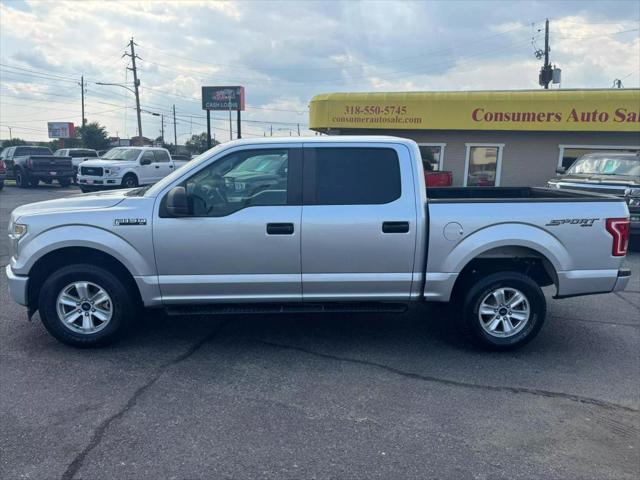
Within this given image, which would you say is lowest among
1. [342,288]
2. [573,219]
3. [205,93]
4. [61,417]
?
[61,417]

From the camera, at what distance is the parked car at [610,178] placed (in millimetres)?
9344

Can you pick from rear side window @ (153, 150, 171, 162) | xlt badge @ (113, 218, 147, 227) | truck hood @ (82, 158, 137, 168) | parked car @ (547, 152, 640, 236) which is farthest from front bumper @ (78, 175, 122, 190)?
xlt badge @ (113, 218, 147, 227)

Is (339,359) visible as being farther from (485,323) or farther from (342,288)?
(485,323)

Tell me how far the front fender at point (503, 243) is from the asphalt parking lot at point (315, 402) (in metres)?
0.91

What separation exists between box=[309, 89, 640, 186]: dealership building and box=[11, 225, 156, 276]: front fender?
555 inches

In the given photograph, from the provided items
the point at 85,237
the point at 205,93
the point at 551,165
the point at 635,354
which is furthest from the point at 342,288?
the point at 205,93

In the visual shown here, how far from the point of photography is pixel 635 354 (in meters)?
4.66

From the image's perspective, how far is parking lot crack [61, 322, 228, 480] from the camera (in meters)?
2.88

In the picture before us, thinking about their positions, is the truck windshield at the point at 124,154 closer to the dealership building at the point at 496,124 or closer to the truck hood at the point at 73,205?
the dealership building at the point at 496,124

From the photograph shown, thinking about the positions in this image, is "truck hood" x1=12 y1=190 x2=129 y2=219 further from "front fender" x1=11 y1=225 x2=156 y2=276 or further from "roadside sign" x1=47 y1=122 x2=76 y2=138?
"roadside sign" x1=47 y1=122 x2=76 y2=138

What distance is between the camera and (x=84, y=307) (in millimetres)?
4449

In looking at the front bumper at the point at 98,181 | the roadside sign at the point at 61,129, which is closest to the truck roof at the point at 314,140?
the front bumper at the point at 98,181

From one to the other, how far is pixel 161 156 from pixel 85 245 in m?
17.8

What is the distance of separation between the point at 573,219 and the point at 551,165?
14233 mm
